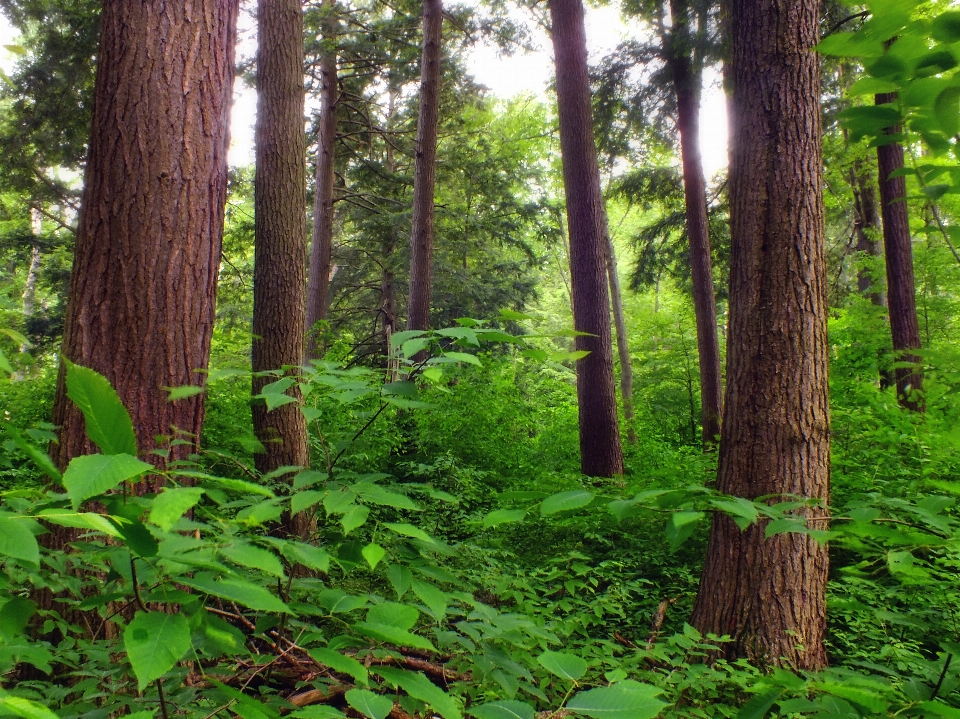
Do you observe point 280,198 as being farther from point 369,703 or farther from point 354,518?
point 369,703

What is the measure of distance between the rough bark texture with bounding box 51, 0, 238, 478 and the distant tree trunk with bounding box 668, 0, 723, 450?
8.37m

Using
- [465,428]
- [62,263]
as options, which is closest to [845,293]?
[465,428]

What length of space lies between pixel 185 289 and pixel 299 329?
3265 mm

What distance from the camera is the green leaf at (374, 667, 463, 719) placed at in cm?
99

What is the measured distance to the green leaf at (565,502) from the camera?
0.99 m

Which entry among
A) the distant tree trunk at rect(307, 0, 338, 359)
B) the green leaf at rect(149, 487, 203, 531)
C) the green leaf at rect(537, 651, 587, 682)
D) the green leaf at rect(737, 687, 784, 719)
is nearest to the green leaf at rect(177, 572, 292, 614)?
the green leaf at rect(149, 487, 203, 531)

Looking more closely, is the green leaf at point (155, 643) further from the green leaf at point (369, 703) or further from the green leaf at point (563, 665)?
the green leaf at point (563, 665)

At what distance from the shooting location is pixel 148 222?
2.25 m

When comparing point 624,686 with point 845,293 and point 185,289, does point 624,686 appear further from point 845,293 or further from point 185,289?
point 845,293

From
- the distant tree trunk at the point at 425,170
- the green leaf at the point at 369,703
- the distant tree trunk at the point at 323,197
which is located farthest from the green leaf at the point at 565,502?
the distant tree trunk at the point at 323,197

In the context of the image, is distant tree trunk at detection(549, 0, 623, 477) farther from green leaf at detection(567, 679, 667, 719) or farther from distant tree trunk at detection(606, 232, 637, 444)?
green leaf at detection(567, 679, 667, 719)

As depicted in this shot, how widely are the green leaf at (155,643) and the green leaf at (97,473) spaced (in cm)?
23

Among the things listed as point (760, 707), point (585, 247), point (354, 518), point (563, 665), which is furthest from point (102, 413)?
point (585, 247)

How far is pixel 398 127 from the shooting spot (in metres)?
15.6
